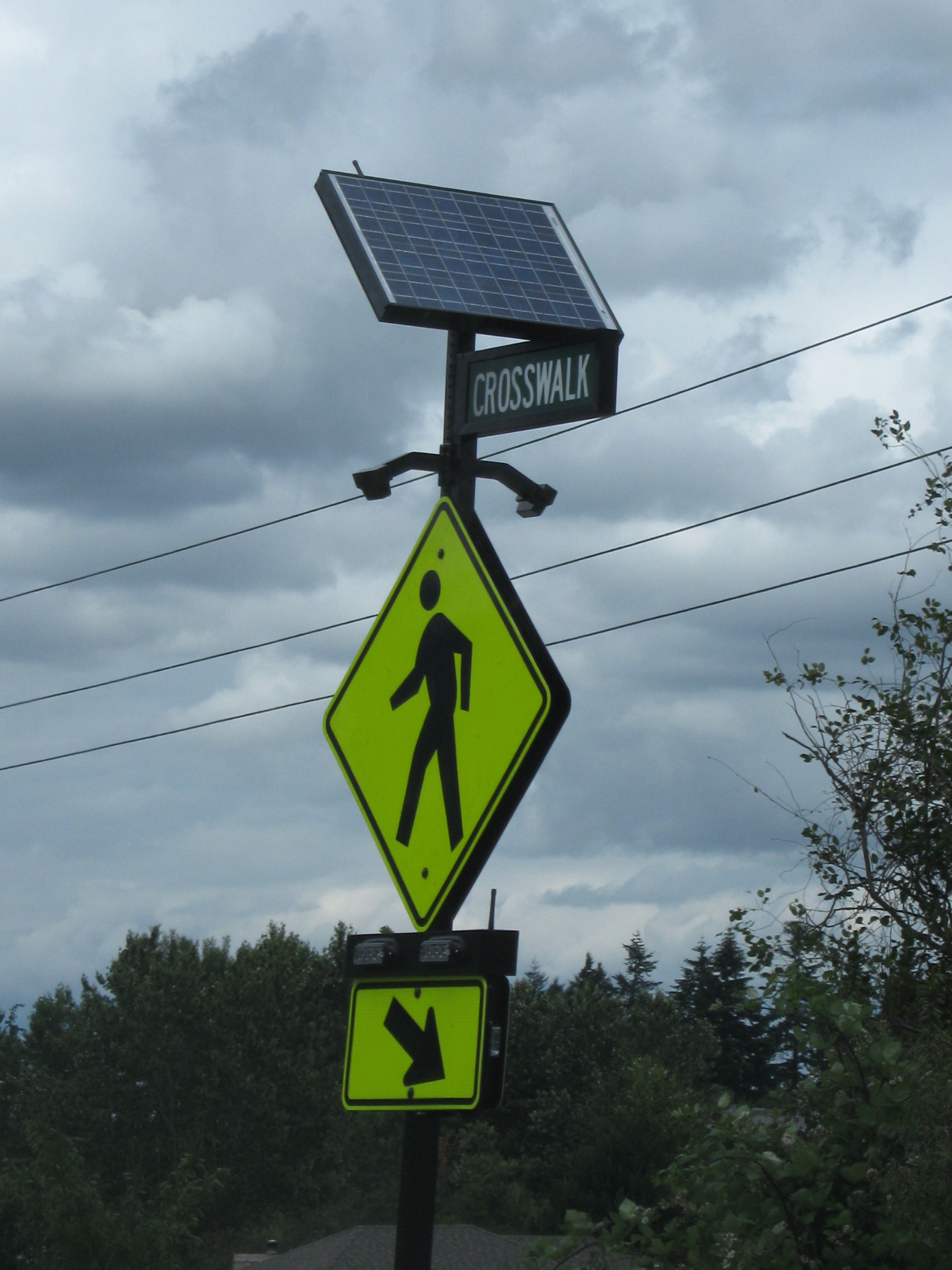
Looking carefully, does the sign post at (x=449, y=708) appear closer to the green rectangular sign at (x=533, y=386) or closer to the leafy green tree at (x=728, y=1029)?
the green rectangular sign at (x=533, y=386)

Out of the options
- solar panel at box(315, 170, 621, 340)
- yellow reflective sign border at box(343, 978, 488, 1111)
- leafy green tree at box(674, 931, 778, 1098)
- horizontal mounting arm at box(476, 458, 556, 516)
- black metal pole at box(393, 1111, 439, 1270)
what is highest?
leafy green tree at box(674, 931, 778, 1098)

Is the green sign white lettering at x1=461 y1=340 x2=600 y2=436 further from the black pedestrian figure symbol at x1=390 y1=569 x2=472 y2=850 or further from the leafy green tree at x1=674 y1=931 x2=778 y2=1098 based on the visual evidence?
the leafy green tree at x1=674 y1=931 x2=778 y2=1098

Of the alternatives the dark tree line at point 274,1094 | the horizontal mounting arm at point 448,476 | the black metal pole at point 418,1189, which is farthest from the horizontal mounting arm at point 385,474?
the dark tree line at point 274,1094

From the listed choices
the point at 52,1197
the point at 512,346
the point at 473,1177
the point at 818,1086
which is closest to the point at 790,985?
the point at 818,1086

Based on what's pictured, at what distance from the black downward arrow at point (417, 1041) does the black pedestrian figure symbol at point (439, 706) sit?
1.45 ft

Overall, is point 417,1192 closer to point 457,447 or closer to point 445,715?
point 445,715

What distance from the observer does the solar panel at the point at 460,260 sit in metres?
4.90

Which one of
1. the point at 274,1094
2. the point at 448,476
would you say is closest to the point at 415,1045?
the point at 448,476

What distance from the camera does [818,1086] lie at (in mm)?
8578

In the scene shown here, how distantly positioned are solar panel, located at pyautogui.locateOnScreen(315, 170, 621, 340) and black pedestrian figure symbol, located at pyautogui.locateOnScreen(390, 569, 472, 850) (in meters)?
1.06

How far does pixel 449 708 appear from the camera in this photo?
13.6 ft

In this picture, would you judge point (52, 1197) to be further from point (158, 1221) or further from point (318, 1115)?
point (318, 1115)

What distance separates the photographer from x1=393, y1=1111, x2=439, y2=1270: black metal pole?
4035 millimetres

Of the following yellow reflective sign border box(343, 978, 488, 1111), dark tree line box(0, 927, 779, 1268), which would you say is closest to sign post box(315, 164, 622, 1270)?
yellow reflective sign border box(343, 978, 488, 1111)
